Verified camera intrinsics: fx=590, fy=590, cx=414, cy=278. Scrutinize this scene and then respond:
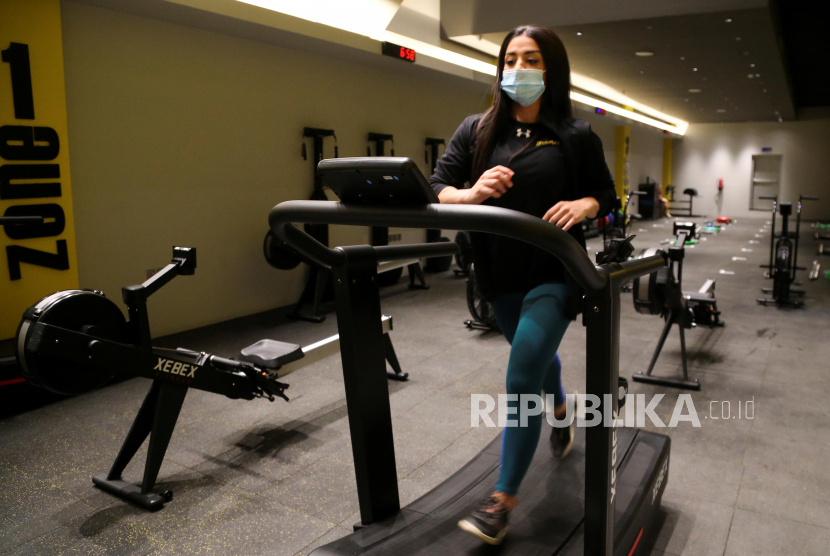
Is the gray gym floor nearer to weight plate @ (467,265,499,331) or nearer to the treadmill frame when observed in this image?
weight plate @ (467,265,499,331)

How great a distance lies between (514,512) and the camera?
6.23 ft

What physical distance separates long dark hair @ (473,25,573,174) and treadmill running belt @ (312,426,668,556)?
1076mm

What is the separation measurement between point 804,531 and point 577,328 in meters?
3.21

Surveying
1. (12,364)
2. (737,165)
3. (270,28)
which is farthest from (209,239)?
(737,165)

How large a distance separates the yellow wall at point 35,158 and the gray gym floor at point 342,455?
2.63ft

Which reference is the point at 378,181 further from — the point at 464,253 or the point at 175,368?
the point at 464,253

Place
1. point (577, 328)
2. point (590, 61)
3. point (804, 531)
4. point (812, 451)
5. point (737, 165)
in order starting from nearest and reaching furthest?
point (804, 531) → point (812, 451) → point (577, 328) → point (590, 61) → point (737, 165)

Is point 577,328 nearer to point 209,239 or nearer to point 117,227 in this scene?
point 209,239

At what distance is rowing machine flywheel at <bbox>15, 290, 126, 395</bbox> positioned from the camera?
2.24 meters

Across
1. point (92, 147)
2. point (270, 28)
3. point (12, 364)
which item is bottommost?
point (12, 364)

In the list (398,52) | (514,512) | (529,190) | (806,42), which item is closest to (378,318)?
(529,190)

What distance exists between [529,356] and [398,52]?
537 centimetres

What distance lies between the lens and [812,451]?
9.02ft

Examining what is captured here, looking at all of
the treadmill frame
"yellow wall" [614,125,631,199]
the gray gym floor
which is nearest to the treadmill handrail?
the treadmill frame
